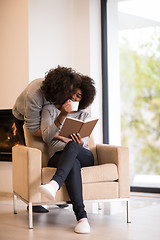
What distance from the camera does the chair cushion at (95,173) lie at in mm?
2930

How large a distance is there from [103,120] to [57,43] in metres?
1.12

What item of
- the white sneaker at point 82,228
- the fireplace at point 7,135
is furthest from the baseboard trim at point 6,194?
the white sneaker at point 82,228

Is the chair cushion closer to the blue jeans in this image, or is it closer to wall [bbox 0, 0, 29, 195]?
the blue jeans

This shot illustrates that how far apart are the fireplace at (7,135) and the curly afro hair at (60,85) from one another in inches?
58.9

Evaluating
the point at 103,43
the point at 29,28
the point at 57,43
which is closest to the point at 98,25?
the point at 103,43

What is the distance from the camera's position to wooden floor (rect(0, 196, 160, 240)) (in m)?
2.66

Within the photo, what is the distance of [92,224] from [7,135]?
1987 mm

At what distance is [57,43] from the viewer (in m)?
4.70

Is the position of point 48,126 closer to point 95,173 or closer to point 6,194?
point 95,173

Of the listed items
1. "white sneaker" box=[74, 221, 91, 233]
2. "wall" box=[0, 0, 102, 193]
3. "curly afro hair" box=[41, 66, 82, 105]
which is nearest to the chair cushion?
"white sneaker" box=[74, 221, 91, 233]

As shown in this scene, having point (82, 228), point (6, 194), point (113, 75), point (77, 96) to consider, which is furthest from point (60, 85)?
point (113, 75)

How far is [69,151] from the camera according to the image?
2.90m

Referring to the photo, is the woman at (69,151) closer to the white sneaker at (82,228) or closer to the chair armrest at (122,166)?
the white sneaker at (82,228)

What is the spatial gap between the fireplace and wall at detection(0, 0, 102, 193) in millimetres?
112
